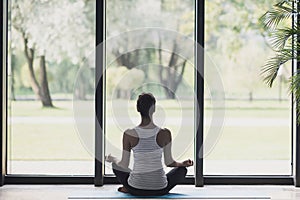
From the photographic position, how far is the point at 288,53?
201 inches

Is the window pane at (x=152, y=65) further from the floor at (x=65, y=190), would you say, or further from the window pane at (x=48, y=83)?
the floor at (x=65, y=190)

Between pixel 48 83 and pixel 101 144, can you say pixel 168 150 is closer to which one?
pixel 101 144

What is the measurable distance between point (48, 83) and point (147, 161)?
1433 mm

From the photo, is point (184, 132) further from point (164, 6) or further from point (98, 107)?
point (164, 6)

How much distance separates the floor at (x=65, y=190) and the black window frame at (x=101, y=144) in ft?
0.43

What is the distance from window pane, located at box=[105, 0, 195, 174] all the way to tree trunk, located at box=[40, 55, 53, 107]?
0.56 m

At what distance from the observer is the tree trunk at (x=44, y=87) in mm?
5895

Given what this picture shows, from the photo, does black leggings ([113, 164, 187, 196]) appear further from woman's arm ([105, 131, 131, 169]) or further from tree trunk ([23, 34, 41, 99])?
A: tree trunk ([23, 34, 41, 99])

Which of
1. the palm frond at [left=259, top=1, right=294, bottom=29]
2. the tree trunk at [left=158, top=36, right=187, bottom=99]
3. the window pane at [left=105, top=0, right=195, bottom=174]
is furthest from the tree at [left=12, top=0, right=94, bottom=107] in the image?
the palm frond at [left=259, top=1, right=294, bottom=29]

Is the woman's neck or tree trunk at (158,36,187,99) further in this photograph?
tree trunk at (158,36,187,99)

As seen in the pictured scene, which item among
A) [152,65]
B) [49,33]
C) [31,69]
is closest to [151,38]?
[152,65]

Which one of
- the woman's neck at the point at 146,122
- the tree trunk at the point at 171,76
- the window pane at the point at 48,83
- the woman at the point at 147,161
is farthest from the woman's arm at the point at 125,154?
the tree trunk at the point at 171,76

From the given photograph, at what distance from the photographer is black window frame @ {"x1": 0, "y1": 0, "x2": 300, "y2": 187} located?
574 cm

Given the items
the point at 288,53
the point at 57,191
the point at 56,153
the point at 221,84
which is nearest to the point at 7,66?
the point at 56,153
